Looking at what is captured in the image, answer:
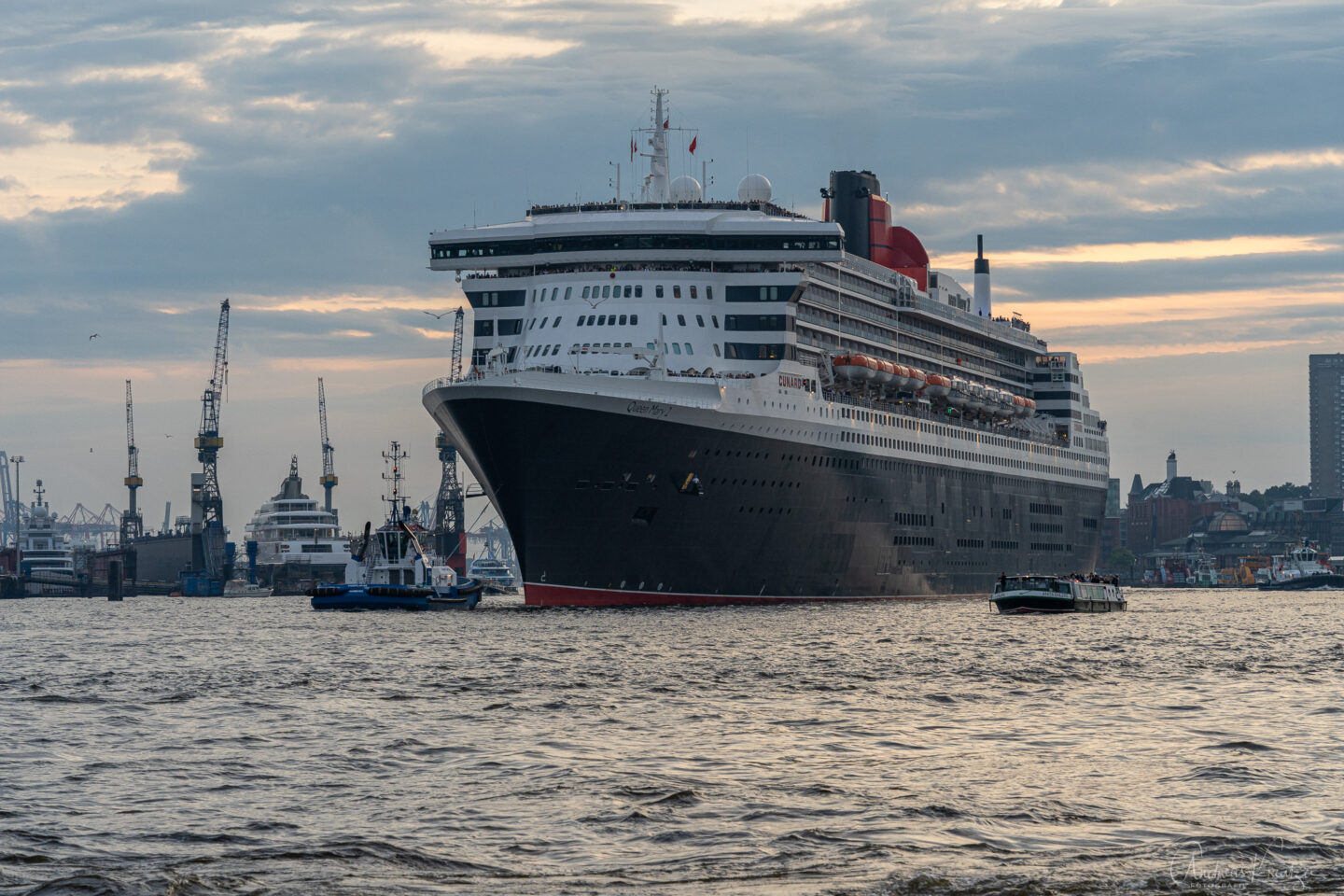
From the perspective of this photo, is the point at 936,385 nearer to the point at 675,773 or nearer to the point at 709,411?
the point at 709,411

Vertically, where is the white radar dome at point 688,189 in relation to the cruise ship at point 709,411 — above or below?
above

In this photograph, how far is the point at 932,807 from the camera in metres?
22.2

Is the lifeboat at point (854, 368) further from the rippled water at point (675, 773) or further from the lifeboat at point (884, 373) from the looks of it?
the rippled water at point (675, 773)

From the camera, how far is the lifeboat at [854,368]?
87312 millimetres

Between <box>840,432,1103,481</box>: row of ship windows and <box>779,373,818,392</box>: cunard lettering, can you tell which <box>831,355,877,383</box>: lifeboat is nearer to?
<box>840,432,1103,481</box>: row of ship windows

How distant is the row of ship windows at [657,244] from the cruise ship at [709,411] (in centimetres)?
10

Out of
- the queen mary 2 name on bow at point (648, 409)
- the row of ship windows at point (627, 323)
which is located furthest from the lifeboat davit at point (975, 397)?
the queen mary 2 name on bow at point (648, 409)

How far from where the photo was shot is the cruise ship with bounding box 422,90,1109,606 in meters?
67.3

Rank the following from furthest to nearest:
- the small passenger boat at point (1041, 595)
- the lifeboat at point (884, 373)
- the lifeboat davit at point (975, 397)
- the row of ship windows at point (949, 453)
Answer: the lifeboat davit at point (975, 397) → the lifeboat at point (884, 373) → the row of ship windows at point (949, 453) → the small passenger boat at point (1041, 595)

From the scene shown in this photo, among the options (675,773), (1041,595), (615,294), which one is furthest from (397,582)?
(675,773)

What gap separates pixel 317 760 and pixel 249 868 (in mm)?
8255

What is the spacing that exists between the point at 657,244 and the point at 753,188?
18.2 meters

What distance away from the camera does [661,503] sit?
68688 millimetres

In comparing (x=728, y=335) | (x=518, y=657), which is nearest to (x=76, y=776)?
(x=518, y=657)
